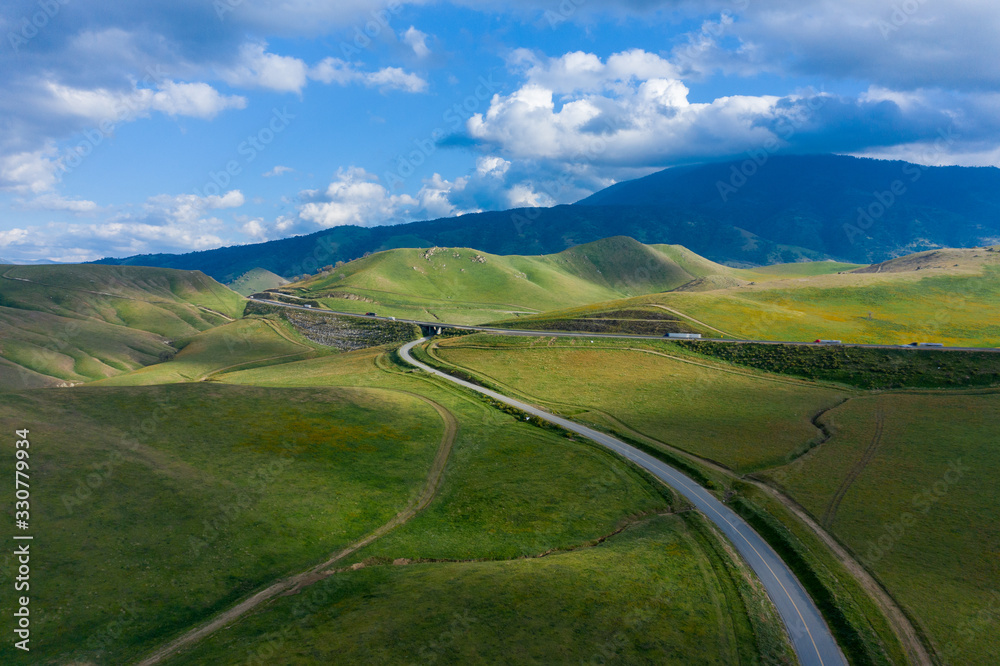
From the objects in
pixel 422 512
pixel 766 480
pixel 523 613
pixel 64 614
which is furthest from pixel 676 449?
pixel 64 614

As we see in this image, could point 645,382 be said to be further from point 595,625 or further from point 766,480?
point 595,625

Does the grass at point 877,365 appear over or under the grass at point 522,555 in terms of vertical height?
over

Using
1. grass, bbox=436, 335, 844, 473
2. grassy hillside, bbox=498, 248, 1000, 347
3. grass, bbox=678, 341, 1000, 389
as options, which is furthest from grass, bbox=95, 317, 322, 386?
grass, bbox=678, 341, 1000, 389

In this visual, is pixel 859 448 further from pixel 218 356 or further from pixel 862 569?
pixel 218 356

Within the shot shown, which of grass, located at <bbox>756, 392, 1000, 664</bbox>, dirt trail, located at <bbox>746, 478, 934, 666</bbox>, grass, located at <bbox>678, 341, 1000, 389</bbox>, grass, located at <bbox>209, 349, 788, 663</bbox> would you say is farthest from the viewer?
grass, located at <bbox>678, 341, 1000, 389</bbox>

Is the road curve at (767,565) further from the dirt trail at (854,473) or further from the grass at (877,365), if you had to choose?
the grass at (877,365)

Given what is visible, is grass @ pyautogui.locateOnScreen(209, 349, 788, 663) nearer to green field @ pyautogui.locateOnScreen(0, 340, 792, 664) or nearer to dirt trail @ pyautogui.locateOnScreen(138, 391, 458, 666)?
green field @ pyautogui.locateOnScreen(0, 340, 792, 664)

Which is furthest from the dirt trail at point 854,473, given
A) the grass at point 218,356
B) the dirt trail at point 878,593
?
the grass at point 218,356
